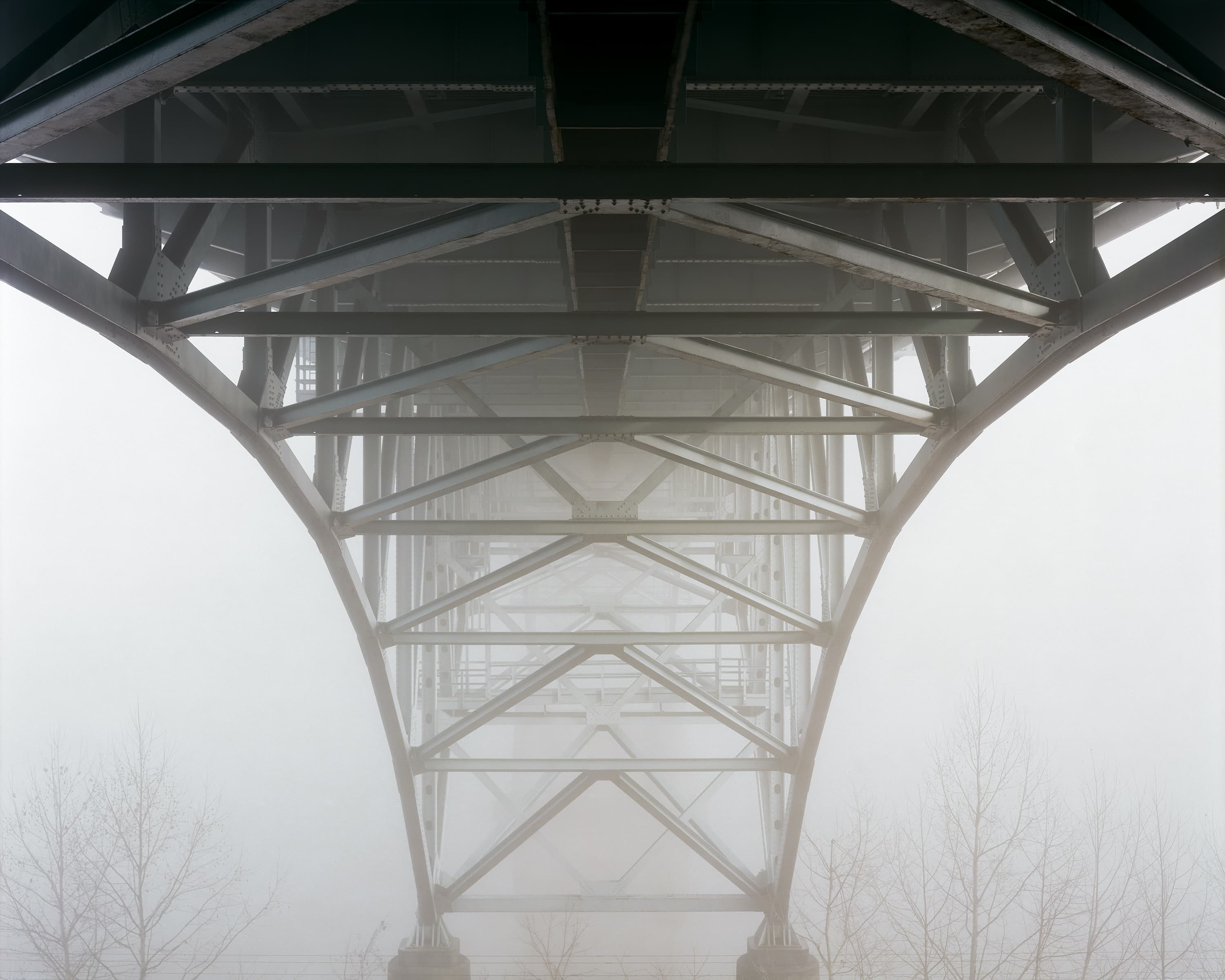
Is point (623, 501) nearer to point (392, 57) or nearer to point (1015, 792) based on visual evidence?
point (392, 57)

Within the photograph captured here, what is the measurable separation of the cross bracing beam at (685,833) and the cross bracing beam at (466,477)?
730 centimetres

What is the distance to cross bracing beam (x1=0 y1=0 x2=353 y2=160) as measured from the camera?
349 cm

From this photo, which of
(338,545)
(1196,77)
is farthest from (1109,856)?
(1196,77)

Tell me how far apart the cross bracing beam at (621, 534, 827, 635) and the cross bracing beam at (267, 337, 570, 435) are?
151 inches

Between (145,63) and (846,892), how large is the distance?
32.4m

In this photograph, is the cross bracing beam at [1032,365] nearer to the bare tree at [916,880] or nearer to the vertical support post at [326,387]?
the vertical support post at [326,387]

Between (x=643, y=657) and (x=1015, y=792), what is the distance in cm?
2917

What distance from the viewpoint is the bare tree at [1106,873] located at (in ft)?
93.8

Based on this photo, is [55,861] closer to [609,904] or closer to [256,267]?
[609,904]

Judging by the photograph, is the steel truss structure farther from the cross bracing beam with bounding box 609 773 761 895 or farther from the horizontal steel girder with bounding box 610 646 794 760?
the cross bracing beam with bounding box 609 773 761 895

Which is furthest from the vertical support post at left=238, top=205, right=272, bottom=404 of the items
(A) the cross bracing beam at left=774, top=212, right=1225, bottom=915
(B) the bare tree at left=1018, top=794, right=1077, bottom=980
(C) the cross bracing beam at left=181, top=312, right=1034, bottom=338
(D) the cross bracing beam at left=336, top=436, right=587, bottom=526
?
(B) the bare tree at left=1018, top=794, right=1077, bottom=980

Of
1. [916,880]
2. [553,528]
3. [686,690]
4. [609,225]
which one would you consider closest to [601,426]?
[553,528]

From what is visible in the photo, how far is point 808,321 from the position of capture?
643 centimetres

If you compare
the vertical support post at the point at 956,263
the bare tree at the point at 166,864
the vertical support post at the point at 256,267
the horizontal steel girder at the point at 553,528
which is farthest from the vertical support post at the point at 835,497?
the bare tree at the point at 166,864
